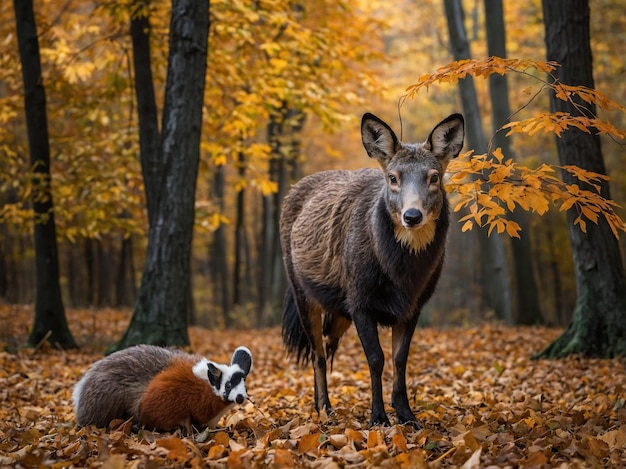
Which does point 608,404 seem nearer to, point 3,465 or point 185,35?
point 3,465

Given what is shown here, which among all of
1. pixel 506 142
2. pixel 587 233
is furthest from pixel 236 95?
pixel 587 233

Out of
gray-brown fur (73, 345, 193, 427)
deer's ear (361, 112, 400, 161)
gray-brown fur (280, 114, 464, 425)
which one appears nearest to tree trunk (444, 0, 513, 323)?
gray-brown fur (280, 114, 464, 425)

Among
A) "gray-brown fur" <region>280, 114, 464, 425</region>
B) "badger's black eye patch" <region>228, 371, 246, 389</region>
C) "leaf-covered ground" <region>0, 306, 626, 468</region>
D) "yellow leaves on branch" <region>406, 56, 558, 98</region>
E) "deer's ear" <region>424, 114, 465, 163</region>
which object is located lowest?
"leaf-covered ground" <region>0, 306, 626, 468</region>

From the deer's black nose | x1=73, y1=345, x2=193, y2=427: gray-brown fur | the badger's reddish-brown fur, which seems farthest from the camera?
x1=73, y1=345, x2=193, y2=427: gray-brown fur

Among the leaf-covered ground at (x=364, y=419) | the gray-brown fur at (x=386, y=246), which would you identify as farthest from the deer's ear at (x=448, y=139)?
the leaf-covered ground at (x=364, y=419)

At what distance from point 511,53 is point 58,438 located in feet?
72.3

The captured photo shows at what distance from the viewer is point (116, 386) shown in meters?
5.53

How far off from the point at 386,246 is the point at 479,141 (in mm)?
10751

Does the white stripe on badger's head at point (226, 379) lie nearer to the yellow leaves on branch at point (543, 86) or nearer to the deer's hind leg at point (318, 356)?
the deer's hind leg at point (318, 356)

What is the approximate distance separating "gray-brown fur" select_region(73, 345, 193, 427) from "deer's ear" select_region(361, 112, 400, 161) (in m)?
2.38

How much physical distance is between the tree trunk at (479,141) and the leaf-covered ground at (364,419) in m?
4.06

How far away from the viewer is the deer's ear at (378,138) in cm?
552

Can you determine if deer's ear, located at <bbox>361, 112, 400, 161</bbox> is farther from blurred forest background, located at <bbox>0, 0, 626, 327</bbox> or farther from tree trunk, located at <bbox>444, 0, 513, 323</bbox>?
tree trunk, located at <bbox>444, 0, 513, 323</bbox>

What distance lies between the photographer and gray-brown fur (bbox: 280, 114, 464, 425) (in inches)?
211
